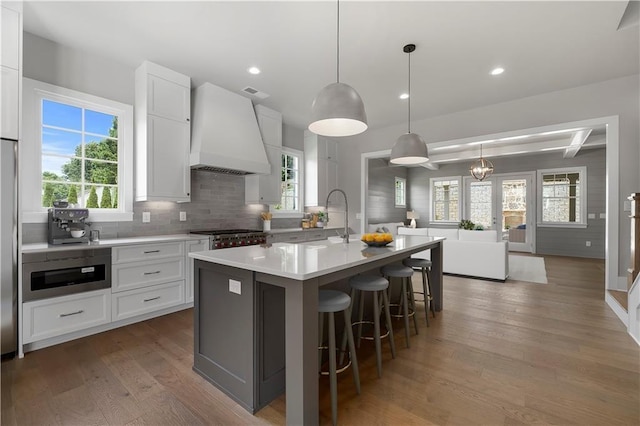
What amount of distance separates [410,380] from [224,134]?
3569mm

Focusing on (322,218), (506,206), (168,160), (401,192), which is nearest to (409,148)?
(168,160)

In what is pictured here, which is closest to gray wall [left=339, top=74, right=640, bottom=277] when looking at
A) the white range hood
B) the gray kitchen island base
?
the white range hood

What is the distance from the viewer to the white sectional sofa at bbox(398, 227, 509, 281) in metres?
4.81

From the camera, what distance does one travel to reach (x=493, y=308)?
3.55 meters

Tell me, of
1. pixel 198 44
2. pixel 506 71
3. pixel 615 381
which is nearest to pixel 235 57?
pixel 198 44

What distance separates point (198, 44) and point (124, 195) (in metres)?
1.93

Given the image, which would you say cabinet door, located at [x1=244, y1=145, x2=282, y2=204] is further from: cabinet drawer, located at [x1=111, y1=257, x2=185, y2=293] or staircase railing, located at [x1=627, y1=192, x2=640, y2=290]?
staircase railing, located at [x1=627, y1=192, x2=640, y2=290]

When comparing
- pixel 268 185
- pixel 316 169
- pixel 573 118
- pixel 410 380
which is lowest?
pixel 410 380

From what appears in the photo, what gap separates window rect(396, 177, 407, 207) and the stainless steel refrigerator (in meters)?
8.72

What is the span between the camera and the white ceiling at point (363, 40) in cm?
255

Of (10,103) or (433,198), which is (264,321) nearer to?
(10,103)

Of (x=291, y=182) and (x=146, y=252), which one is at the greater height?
(x=291, y=182)

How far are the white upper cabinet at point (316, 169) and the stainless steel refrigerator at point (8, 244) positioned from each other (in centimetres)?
433

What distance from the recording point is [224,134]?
404cm
